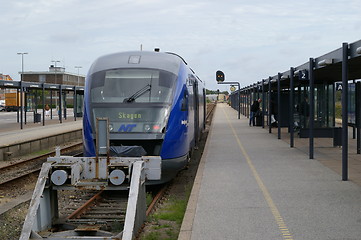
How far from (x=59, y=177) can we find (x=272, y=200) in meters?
3.52

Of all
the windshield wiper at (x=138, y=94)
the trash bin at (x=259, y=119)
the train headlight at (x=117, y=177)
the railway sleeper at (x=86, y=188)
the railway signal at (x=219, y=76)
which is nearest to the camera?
the railway sleeper at (x=86, y=188)

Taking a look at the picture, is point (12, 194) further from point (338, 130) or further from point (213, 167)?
point (338, 130)

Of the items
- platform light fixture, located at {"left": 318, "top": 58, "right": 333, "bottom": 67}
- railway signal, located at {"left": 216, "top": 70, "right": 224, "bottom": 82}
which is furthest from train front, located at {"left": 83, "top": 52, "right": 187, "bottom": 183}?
railway signal, located at {"left": 216, "top": 70, "right": 224, "bottom": 82}

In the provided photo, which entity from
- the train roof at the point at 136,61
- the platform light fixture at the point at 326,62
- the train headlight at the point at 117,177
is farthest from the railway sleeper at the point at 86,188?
the platform light fixture at the point at 326,62

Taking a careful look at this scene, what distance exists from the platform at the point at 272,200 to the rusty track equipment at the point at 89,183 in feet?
2.63

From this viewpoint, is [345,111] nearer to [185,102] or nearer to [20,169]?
[185,102]

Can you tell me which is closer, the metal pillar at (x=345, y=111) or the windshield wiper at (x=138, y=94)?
the metal pillar at (x=345, y=111)

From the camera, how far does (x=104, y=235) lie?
6.77m

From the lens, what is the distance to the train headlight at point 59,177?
22.9 ft

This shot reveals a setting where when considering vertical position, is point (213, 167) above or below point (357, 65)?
below

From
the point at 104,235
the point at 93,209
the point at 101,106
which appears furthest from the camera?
the point at 101,106

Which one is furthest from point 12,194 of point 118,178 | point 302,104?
point 302,104

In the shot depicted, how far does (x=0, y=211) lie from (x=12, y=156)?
860cm

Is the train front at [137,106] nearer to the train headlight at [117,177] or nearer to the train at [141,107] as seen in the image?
the train at [141,107]
